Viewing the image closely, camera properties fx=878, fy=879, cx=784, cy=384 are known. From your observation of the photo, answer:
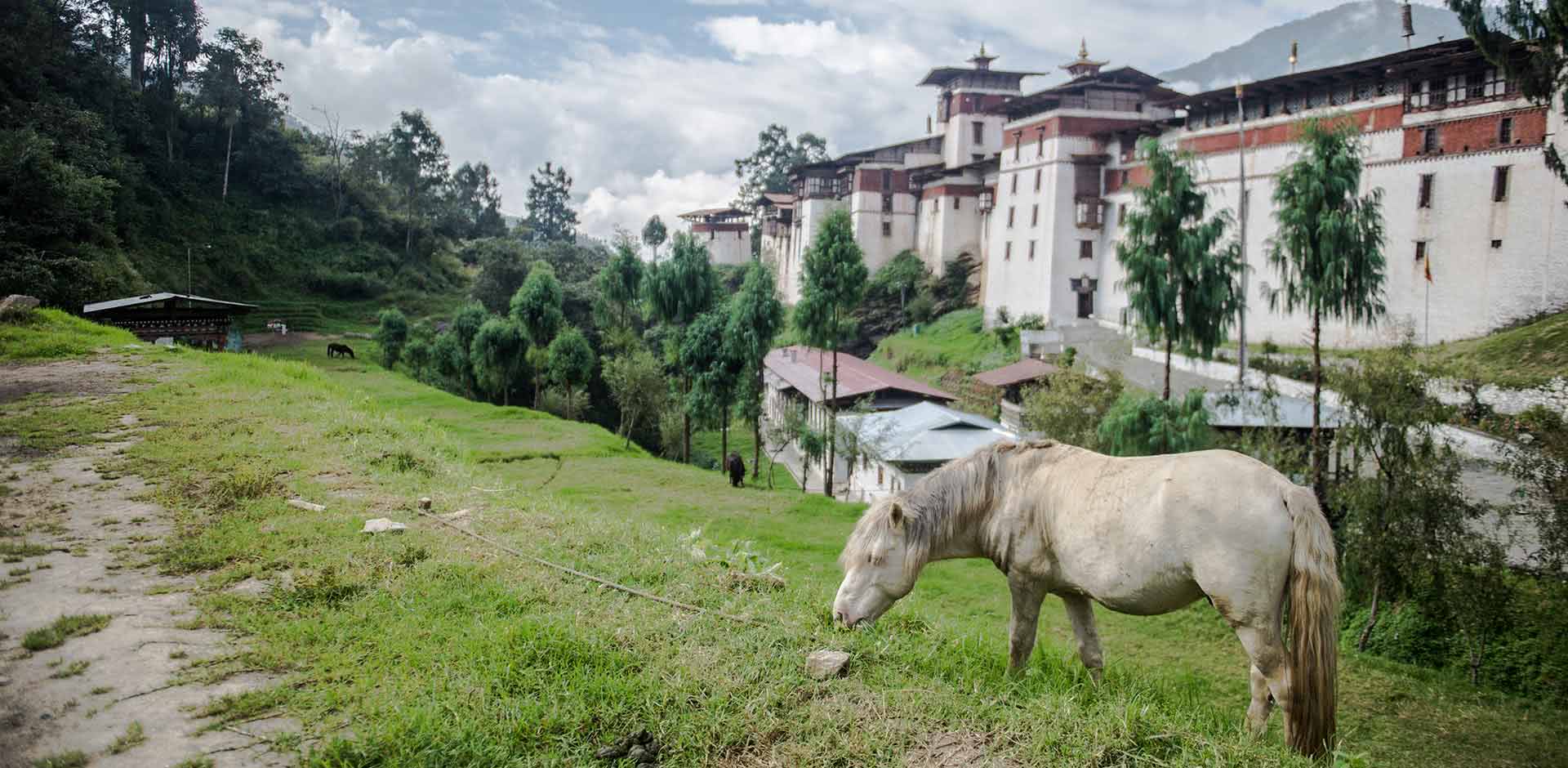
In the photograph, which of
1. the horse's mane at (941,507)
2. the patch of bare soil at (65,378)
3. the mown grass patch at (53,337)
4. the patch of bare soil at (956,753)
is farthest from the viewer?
the mown grass patch at (53,337)

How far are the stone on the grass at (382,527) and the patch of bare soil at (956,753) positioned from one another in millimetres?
5423

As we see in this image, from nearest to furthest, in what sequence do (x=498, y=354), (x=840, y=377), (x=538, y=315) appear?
(x=498, y=354)
(x=538, y=315)
(x=840, y=377)

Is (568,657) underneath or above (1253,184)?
underneath

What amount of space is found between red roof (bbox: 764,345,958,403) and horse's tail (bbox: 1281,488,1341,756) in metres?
23.9

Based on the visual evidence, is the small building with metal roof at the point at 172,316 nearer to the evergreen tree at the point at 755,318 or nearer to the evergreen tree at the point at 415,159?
the evergreen tree at the point at 755,318

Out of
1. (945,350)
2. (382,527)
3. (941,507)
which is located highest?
(945,350)

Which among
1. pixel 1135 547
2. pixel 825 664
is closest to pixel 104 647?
pixel 825 664

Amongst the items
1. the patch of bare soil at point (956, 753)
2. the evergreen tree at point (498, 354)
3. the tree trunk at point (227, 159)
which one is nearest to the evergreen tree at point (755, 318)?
the evergreen tree at point (498, 354)

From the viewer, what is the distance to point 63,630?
5527 mm

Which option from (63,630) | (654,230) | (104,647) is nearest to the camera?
(104,647)

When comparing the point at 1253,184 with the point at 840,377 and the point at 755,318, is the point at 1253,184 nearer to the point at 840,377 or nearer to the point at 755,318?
the point at 840,377

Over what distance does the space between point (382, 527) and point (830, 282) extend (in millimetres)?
19020

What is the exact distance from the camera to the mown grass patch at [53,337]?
16.2 metres

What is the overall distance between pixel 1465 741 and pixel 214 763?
43.8 feet
